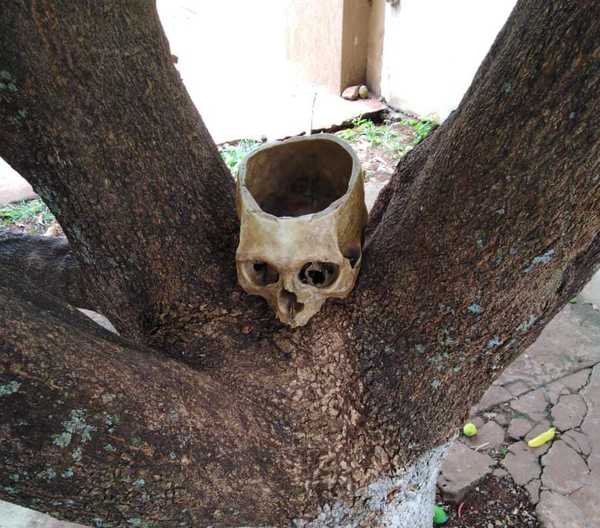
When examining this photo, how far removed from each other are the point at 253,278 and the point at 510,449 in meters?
1.78

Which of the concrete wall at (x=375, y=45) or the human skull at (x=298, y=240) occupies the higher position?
the human skull at (x=298, y=240)

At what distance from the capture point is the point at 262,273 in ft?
4.29

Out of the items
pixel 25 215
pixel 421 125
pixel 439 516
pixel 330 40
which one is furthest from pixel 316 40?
pixel 439 516

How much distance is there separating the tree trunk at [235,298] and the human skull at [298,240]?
0.25ft

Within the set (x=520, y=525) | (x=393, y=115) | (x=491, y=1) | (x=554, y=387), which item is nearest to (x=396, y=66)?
(x=393, y=115)

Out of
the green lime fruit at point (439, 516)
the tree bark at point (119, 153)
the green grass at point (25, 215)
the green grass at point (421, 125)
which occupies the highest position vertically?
the tree bark at point (119, 153)

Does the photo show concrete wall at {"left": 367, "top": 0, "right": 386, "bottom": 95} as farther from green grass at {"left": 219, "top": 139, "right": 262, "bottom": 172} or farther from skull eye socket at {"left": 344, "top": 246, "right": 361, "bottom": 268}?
skull eye socket at {"left": 344, "top": 246, "right": 361, "bottom": 268}

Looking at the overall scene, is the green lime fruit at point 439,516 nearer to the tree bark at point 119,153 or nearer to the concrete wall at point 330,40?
the tree bark at point 119,153

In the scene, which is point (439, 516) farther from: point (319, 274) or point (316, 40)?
point (316, 40)

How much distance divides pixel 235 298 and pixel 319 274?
0.21 metres

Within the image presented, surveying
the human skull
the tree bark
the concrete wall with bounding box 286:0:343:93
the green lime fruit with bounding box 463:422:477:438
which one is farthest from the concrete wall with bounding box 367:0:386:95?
the tree bark

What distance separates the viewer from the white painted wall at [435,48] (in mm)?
4324

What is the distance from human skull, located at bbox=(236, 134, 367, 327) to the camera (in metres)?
1.17

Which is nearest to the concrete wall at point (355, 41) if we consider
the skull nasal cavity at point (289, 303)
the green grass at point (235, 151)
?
the green grass at point (235, 151)
